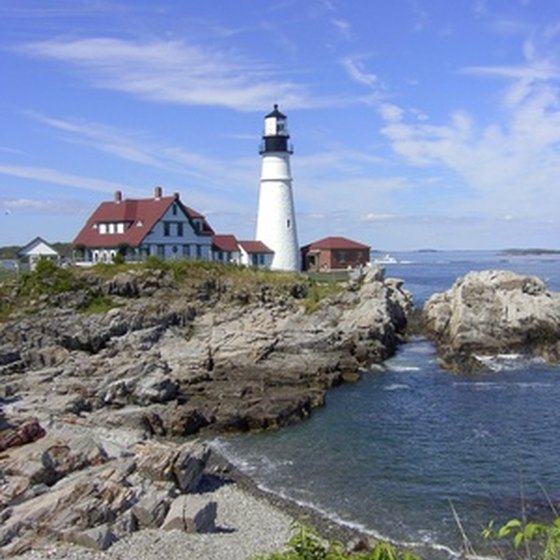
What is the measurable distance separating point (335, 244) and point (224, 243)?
12973 mm

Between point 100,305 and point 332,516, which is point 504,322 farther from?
point 332,516

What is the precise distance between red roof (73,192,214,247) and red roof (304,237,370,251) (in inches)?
641

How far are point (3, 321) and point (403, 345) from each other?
24.7m

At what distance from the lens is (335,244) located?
68438mm

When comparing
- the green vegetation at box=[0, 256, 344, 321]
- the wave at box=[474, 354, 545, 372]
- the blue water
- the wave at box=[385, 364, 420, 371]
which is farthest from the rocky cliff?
the wave at box=[474, 354, 545, 372]

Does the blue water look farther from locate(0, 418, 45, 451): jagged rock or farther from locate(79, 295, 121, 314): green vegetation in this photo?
locate(79, 295, 121, 314): green vegetation

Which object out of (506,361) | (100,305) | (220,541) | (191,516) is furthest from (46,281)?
(220,541)

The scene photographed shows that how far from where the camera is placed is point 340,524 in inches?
723

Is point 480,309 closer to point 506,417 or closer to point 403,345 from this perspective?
point 403,345

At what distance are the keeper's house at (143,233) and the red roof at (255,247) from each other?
0.20 meters

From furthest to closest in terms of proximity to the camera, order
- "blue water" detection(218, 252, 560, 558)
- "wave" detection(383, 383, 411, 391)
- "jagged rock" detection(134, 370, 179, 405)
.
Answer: "wave" detection(383, 383, 411, 391) < "jagged rock" detection(134, 370, 179, 405) < "blue water" detection(218, 252, 560, 558)

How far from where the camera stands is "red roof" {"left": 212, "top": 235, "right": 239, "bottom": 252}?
59.3 meters

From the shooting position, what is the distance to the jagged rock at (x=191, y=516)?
16.6 metres

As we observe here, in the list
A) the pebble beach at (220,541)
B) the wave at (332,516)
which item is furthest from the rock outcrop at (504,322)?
the pebble beach at (220,541)
